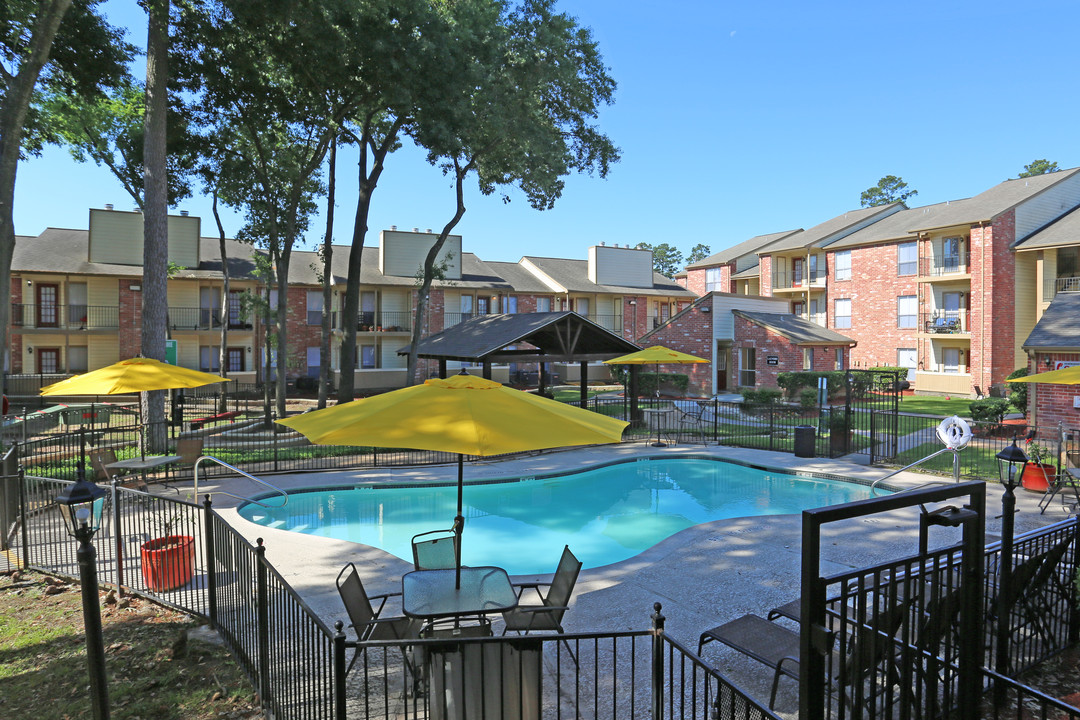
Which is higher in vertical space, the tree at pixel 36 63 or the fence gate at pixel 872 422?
the tree at pixel 36 63

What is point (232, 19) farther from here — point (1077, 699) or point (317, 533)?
point (1077, 699)

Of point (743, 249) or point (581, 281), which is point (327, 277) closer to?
point (581, 281)

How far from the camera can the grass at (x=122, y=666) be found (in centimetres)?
507

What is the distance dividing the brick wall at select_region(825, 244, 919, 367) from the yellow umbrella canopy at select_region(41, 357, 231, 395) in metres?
36.3

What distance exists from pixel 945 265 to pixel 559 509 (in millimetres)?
30345

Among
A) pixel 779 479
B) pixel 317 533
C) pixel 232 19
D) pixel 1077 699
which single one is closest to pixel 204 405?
pixel 232 19

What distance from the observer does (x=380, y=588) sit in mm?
7898

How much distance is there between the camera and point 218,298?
36406 millimetres

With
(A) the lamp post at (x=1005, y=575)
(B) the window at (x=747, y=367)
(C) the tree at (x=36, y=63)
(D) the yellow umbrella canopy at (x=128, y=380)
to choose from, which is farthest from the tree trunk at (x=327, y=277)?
(A) the lamp post at (x=1005, y=575)

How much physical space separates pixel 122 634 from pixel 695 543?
293 inches

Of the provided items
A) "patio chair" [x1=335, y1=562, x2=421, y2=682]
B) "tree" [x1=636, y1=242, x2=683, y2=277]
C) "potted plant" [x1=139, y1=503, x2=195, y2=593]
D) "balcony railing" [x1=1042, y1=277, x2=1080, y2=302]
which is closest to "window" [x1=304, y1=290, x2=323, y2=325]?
"potted plant" [x1=139, y1=503, x2=195, y2=593]

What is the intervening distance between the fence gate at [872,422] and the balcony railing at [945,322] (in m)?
5.47

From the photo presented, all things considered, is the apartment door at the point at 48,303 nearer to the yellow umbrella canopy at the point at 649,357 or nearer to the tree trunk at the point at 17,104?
the tree trunk at the point at 17,104

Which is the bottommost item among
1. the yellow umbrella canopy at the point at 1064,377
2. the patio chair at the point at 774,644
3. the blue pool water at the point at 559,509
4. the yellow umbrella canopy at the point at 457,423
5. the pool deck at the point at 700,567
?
the blue pool water at the point at 559,509
